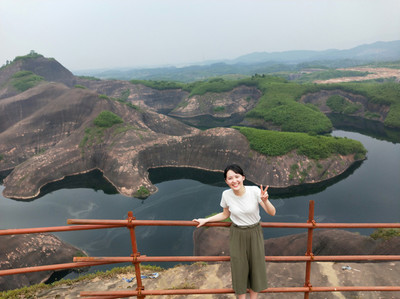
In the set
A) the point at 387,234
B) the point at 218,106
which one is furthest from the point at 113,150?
the point at 218,106

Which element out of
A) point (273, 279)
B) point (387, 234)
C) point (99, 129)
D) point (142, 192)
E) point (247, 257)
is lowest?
point (142, 192)

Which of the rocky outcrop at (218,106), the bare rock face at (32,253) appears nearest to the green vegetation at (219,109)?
the rocky outcrop at (218,106)

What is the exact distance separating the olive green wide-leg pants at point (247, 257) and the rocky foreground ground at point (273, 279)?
109 inches

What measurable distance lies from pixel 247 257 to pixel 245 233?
54cm

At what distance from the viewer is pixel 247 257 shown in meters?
5.02

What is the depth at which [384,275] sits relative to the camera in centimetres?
815

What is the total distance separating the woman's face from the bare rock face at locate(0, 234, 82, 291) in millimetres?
21587

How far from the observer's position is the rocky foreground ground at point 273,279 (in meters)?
7.97

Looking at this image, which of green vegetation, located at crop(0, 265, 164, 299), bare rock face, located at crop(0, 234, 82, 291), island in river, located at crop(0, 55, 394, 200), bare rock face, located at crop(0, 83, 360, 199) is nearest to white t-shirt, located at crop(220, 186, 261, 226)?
green vegetation, located at crop(0, 265, 164, 299)

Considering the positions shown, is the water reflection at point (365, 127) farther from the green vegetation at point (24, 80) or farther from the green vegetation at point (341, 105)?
the green vegetation at point (24, 80)

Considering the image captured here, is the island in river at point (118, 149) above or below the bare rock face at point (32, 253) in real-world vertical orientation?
above

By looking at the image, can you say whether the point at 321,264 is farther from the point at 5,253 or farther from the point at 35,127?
the point at 35,127

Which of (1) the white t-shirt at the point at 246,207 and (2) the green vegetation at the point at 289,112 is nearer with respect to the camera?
(1) the white t-shirt at the point at 246,207

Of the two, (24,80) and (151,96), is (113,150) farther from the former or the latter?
(151,96)
